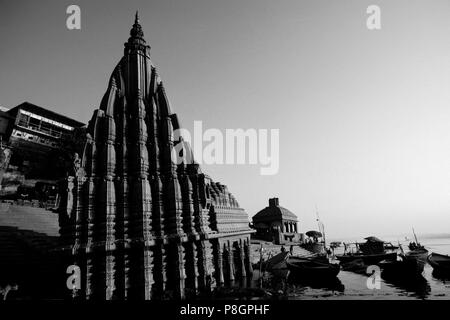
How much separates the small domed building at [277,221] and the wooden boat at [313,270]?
24.4m

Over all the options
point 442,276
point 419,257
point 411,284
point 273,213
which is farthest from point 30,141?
point 419,257

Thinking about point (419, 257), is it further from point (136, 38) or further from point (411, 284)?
point (136, 38)

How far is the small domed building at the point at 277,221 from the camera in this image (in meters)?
55.8

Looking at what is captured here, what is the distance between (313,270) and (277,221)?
3088 cm

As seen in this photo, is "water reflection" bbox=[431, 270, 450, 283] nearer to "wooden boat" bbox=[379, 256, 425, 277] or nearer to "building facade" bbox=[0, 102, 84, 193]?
"wooden boat" bbox=[379, 256, 425, 277]

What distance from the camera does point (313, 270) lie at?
86.7 ft

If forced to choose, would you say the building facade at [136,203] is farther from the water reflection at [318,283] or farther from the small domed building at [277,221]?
the small domed building at [277,221]

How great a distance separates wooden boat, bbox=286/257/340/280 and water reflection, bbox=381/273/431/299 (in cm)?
568

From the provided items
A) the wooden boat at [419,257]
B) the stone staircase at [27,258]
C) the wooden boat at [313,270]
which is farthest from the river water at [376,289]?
the stone staircase at [27,258]

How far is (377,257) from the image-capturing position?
117 feet

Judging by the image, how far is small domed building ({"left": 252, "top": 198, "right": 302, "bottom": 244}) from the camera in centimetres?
5583

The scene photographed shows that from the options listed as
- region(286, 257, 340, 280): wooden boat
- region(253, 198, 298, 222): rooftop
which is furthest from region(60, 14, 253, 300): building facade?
region(253, 198, 298, 222): rooftop
